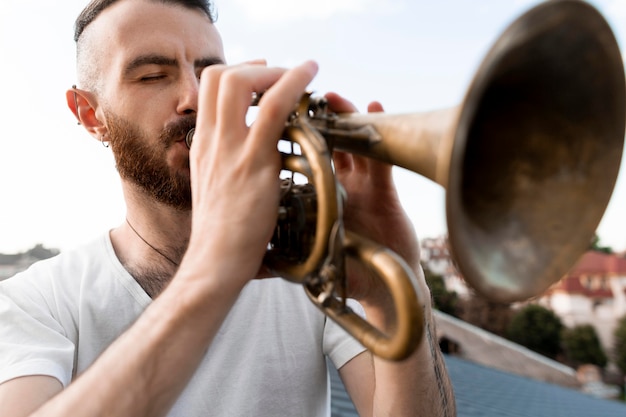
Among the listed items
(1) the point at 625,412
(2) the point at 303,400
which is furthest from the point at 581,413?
(2) the point at 303,400

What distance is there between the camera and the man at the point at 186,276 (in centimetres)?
115

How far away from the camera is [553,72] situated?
1201 millimetres

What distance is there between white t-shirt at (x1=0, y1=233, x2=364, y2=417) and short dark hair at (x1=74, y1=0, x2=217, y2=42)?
87cm

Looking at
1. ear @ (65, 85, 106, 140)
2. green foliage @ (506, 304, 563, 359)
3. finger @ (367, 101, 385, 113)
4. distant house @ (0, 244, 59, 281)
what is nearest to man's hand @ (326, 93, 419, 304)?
finger @ (367, 101, 385, 113)

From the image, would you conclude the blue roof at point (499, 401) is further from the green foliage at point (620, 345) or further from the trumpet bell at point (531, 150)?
the green foliage at point (620, 345)

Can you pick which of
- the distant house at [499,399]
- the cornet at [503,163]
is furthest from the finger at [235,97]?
the distant house at [499,399]

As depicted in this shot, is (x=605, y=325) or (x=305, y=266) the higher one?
(x=305, y=266)

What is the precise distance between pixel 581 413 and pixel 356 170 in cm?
1015

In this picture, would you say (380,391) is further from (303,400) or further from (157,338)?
(157,338)

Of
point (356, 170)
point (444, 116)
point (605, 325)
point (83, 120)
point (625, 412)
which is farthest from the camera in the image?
point (605, 325)

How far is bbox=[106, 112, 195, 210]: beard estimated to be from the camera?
5.82ft

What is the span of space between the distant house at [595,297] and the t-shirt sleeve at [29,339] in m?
44.3

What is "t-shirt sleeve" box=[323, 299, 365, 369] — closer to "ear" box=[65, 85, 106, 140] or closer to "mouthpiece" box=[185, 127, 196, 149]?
"mouthpiece" box=[185, 127, 196, 149]

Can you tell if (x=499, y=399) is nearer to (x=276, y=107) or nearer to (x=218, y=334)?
(x=218, y=334)
